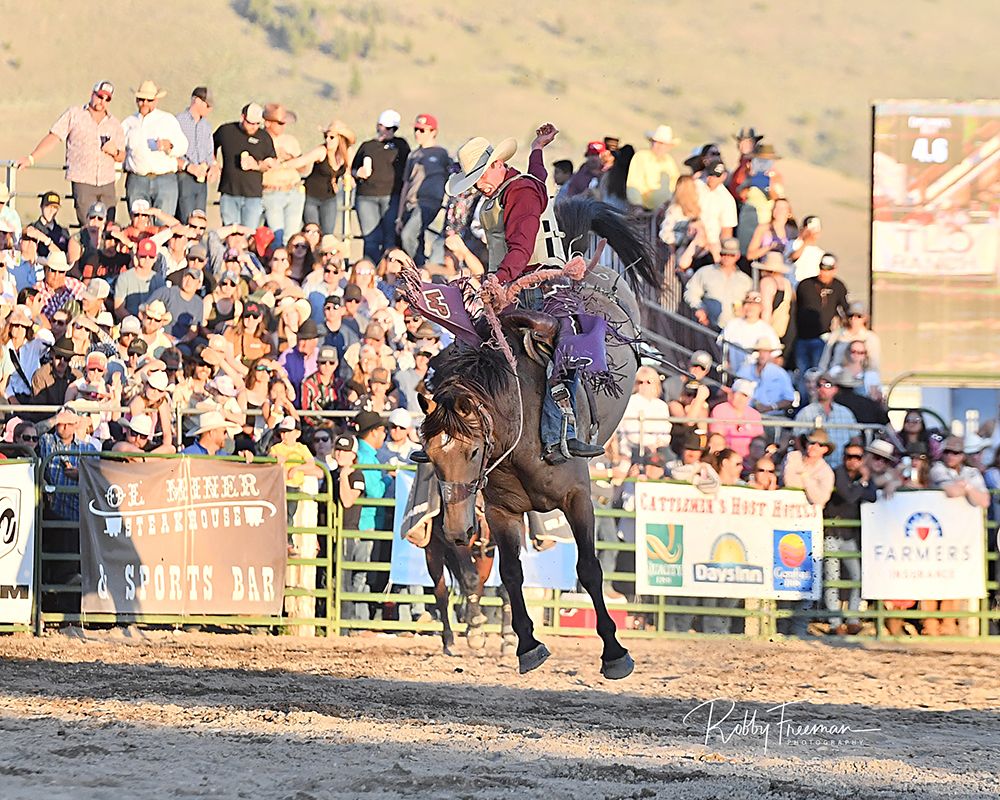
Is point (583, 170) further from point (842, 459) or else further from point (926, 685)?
point (926, 685)

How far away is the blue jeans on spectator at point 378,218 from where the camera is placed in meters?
18.3

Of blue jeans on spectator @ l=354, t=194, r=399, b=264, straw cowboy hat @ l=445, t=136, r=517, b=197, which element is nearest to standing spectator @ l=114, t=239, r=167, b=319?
blue jeans on spectator @ l=354, t=194, r=399, b=264

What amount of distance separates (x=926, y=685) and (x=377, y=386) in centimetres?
530

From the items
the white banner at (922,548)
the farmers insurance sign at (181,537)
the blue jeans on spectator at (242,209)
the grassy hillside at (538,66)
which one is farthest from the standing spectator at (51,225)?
the grassy hillside at (538,66)

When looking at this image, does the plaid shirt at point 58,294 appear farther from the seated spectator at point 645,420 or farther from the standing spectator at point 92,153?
the seated spectator at point 645,420

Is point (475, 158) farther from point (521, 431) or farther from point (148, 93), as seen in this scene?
point (148, 93)

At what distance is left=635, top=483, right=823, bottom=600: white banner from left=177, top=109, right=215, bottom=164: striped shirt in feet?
20.0

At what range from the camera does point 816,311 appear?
1777 centimetres

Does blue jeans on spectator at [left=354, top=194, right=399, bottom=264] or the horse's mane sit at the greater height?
blue jeans on spectator at [left=354, top=194, right=399, bottom=264]

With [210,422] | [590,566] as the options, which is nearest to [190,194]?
[210,422]

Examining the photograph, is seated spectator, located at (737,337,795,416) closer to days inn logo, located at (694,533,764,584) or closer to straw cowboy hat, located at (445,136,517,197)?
days inn logo, located at (694,533,764,584)

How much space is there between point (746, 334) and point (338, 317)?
4060mm

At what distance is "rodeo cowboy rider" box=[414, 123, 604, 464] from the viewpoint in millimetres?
9633

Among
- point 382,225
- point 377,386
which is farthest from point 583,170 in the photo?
point 377,386
